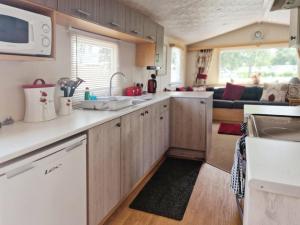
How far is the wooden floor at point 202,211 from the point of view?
2.09 meters

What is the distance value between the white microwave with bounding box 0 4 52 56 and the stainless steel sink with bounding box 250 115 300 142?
1.45m

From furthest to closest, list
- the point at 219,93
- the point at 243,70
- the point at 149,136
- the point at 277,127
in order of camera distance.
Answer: the point at 243,70 < the point at 219,93 < the point at 149,136 < the point at 277,127

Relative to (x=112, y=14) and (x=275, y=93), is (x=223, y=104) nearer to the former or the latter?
(x=275, y=93)

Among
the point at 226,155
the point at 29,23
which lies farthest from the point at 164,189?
the point at 29,23

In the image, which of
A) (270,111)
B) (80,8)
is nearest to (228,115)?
(270,111)

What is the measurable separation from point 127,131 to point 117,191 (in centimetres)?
53

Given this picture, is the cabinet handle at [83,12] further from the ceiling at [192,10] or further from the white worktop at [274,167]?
the white worktop at [274,167]

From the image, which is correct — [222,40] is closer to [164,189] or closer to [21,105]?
[164,189]

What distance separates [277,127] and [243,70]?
6.18 metres

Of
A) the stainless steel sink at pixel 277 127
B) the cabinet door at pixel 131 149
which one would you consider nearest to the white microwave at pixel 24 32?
the cabinet door at pixel 131 149

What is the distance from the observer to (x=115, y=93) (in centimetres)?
337

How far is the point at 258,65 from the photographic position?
24.2 ft

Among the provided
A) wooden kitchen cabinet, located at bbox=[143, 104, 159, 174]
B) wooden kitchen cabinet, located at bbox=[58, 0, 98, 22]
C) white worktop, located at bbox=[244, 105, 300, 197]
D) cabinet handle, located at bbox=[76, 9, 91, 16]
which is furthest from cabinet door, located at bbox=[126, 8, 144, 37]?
white worktop, located at bbox=[244, 105, 300, 197]

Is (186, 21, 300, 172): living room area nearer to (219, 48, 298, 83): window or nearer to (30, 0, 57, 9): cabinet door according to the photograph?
(219, 48, 298, 83): window
